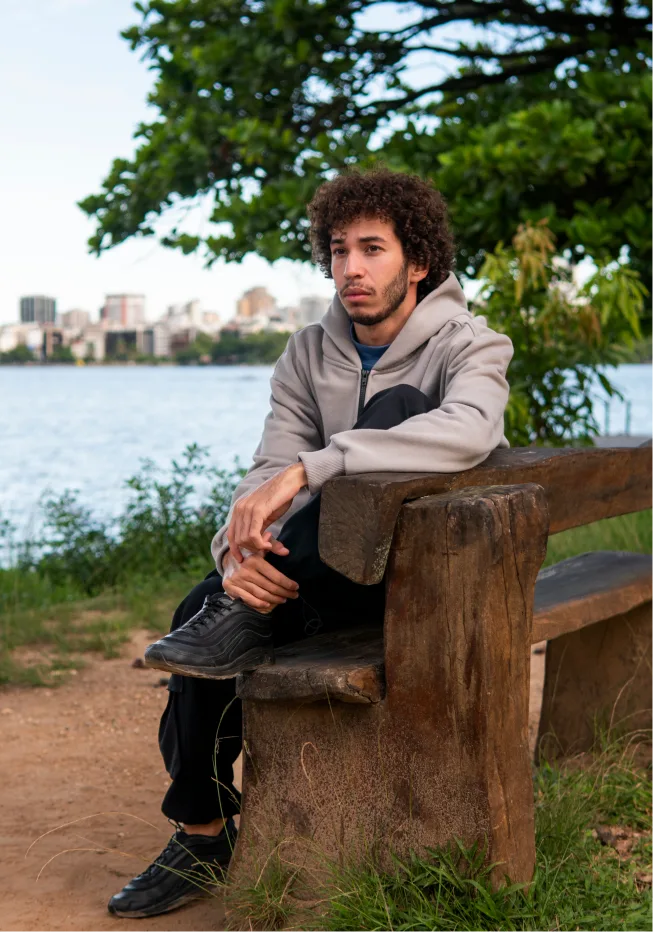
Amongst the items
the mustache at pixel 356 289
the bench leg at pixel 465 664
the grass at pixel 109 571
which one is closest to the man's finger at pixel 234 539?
the bench leg at pixel 465 664

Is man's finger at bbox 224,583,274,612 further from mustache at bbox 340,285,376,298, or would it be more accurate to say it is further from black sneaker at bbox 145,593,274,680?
mustache at bbox 340,285,376,298

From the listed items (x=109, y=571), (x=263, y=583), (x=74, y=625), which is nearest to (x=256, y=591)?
(x=263, y=583)

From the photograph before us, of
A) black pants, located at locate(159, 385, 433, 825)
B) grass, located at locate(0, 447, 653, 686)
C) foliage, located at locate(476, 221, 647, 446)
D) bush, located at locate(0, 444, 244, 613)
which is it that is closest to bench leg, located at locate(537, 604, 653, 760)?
black pants, located at locate(159, 385, 433, 825)

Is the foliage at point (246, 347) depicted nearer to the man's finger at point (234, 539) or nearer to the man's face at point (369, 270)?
the man's face at point (369, 270)

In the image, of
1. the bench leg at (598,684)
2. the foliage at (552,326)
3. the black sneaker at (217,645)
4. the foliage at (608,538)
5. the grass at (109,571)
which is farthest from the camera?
the foliage at (552,326)

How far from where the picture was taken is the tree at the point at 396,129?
6605 mm

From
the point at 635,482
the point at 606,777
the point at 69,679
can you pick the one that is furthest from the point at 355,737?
the point at 69,679

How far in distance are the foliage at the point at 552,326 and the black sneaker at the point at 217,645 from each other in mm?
4217

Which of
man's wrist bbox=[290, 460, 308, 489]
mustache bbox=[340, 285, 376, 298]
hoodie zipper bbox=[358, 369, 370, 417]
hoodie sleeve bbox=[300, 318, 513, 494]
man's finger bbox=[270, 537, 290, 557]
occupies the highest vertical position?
mustache bbox=[340, 285, 376, 298]

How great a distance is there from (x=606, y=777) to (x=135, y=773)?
70.7 inches

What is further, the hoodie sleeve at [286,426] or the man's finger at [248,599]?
the hoodie sleeve at [286,426]

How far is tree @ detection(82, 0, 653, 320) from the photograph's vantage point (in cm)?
661

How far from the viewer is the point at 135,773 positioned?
4195 millimetres

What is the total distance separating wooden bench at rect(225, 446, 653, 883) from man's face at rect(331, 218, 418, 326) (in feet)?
1.90
